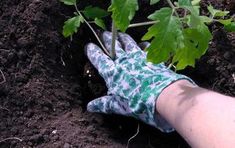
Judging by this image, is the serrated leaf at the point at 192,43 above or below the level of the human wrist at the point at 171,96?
above

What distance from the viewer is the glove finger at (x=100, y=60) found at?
2.01 meters

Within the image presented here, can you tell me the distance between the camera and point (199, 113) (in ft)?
5.10

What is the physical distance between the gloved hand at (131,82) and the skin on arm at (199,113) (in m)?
0.06

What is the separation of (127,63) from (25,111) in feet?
1.66

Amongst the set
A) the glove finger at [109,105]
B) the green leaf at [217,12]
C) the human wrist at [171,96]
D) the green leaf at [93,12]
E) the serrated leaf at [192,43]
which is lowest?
the glove finger at [109,105]

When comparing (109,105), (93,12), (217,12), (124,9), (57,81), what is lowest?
(109,105)

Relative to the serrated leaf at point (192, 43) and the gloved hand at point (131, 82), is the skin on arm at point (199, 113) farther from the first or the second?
the serrated leaf at point (192, 43)

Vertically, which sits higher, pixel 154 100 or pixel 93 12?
pixel 93 12

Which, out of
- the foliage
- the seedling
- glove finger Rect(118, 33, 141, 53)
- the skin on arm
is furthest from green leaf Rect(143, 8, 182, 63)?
glove finger Rect(118, 33, 141, 53)

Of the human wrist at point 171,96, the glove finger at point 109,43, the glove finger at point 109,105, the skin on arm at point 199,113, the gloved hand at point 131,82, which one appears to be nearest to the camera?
the skin on arm at point 199,113

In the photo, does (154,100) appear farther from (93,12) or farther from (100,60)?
(93,12)

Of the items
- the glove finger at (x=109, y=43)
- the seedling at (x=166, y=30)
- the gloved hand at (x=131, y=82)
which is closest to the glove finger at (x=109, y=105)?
the gloved hand at (x=131, y=82)

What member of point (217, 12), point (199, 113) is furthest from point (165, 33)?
point (217, 12)

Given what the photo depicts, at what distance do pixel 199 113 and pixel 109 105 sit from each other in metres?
0.51
